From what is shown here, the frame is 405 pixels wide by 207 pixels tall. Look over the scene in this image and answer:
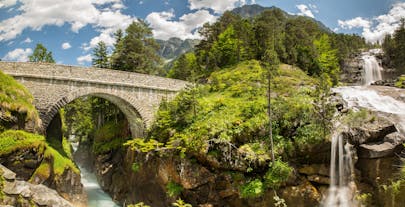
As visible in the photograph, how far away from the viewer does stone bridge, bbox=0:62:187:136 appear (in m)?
18.5

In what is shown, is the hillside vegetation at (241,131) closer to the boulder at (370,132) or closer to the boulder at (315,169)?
the boulder at (315,169)

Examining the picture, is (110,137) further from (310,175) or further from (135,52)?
(310,175)

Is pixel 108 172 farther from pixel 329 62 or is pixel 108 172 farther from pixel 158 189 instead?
pixel 329 62

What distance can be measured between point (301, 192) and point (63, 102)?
52.7ft

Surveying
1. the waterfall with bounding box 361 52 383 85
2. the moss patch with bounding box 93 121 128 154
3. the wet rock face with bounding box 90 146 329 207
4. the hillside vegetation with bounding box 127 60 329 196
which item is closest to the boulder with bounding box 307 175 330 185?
the wet rock face with bounding box 90 146 329 207

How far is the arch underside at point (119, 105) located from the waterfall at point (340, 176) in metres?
13.7

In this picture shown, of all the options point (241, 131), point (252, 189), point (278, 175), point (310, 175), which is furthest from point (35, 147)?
point (310, 175)

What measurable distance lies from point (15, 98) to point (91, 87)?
16.6ft

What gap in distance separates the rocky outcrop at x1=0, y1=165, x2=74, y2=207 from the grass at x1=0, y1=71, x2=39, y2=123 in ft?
13.4

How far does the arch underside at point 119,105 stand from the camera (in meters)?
18.8

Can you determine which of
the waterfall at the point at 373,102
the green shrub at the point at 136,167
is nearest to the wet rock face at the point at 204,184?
the green shrub at the point at 136,167

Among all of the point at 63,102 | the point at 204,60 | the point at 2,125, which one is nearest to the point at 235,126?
the point at 63,102

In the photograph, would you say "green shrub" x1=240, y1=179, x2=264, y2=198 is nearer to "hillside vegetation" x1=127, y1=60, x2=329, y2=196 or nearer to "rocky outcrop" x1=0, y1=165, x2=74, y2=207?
"hillside vegetation" x1=127, y1=60, x2=329, y2=196

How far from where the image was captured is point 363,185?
46.2 feet
